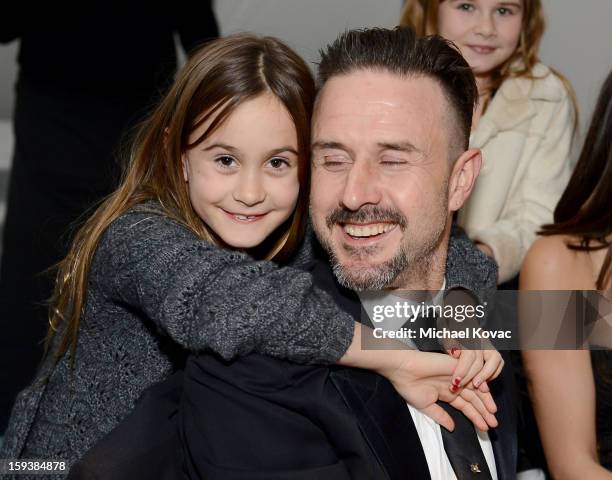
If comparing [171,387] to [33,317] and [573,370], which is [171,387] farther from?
[33,317]

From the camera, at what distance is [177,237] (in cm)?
188

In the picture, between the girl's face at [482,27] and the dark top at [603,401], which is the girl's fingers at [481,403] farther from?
the girl's face at [482,27]

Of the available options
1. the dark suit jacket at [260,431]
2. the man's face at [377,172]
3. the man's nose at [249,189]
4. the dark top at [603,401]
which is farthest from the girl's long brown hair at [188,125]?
the dark top at [603,401]

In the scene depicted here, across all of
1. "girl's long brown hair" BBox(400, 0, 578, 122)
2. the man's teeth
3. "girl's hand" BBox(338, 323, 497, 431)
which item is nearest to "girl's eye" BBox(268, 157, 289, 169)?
the man's teeth

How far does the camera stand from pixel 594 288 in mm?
2242

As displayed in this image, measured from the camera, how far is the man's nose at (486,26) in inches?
112

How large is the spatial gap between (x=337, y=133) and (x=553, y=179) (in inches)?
50.9

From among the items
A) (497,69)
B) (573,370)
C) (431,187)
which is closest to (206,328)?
(431,187)

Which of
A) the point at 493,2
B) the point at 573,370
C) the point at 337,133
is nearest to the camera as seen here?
the point at 337,133

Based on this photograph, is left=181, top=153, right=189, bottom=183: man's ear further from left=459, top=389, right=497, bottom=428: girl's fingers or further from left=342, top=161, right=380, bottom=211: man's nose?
left=459, top=389, right=497, bottom=428: girl's fingers

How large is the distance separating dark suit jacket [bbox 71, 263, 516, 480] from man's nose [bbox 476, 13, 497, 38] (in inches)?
59.9

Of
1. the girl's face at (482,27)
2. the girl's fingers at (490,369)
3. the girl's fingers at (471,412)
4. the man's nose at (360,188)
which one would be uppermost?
the girl's face at (482,27)

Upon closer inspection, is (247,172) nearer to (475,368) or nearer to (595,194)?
(475,368)

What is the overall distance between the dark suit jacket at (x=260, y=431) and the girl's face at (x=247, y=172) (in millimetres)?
555
